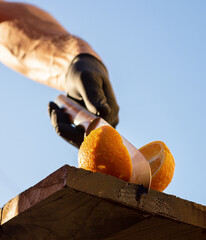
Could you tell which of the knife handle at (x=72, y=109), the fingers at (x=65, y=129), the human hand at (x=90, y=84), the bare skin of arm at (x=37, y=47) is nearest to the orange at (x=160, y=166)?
the knife handle at (x=72, y=109)

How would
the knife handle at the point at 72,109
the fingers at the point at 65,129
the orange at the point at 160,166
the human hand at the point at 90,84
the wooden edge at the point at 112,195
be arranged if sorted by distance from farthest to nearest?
the human hand at the point at 90,84 → the fingers at the point at 65,129 → the knife handle at the point at 72,109 → the orange at the point at 160,166 → the wooden edge at the point at 112,195

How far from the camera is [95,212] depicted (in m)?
0.39

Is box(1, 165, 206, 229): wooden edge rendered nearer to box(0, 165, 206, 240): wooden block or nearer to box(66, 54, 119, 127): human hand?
box(0, 165, 206, 240): wooden block

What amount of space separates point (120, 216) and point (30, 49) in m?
1.41

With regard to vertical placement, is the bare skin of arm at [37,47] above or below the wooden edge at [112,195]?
above

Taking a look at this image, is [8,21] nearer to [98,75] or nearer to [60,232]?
[98,75]

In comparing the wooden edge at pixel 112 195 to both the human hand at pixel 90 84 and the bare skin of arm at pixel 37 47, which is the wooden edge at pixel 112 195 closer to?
the human hand at pixel 90 84

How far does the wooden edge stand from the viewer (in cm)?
36


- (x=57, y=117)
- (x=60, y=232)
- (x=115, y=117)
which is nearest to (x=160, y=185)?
(x=60, y=232)

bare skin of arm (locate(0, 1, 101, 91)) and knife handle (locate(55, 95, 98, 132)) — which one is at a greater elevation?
bare skin of arm (locate(0, 1, 101, 91))

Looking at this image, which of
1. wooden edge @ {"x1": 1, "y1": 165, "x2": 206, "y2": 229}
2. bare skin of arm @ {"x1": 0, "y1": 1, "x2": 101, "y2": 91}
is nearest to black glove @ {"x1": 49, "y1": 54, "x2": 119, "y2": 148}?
bare skin of arm @ {"x1": 0, "y1": 1, "x2": 101, "y2": 91}

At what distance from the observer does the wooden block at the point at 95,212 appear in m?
0.37

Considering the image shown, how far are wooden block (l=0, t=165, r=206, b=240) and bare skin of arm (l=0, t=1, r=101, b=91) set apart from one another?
4.03 feet

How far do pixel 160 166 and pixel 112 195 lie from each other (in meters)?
0.13
